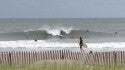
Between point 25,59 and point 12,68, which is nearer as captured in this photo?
point 12,68

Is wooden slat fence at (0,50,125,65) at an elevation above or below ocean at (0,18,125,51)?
above

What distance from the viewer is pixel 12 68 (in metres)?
13.7

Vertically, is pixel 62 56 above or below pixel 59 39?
above

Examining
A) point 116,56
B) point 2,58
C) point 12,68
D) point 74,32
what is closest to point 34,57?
point 2,58

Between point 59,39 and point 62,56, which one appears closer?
point 62,56

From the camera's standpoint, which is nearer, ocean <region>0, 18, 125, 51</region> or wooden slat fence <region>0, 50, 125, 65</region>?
wooden slat fence <region>0, 50, 125, 65</region>

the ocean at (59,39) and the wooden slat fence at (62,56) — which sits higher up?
the wooden slat fence at (62,56)

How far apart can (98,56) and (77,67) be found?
10.2 meters

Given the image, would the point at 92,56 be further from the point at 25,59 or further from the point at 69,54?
the point at 25,59

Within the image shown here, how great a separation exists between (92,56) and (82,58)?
2.13 ft

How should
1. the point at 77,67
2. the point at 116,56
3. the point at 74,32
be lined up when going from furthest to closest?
the point at 74,32
the point at 116,56
the point at 77,67

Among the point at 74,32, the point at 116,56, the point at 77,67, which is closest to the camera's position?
the point at 77,67

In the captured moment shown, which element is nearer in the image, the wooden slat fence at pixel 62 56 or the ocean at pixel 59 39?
the wooden slat fence at pixel 62 56

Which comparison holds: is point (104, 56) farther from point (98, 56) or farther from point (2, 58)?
point (2, 58)
